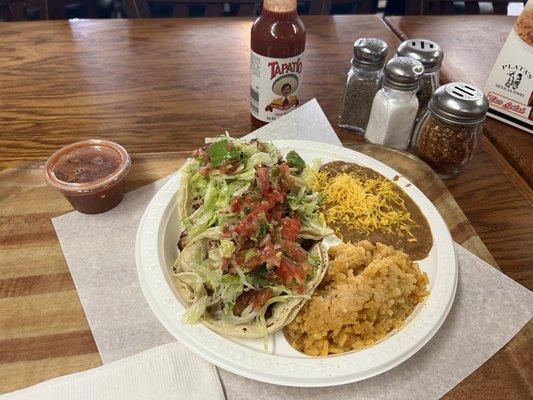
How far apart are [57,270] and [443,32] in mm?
2676

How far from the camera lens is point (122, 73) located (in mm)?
2529

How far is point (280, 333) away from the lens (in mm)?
1393

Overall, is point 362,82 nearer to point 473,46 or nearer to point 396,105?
point 396,105

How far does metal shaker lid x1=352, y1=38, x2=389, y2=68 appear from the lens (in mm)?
1976

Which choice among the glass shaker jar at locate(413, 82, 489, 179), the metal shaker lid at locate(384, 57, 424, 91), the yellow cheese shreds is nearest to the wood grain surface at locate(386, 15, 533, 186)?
the glass shaker jar at locate(413, 82, 489, 179)

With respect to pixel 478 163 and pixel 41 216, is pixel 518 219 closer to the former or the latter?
pixel 478 163

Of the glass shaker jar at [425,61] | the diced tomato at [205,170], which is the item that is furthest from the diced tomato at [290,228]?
the glass shaker jar at [425,61]

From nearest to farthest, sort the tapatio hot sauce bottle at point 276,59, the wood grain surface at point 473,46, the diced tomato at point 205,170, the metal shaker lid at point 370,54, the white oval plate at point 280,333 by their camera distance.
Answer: the white oval plate at point 280,333
the diced tomato at point 205,170
the tapatio hot sauce bottle at point 276,59
the metal shaker lid at point 370,54
the wood grain surface at point 473,46

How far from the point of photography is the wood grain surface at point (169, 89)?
1.92 meters

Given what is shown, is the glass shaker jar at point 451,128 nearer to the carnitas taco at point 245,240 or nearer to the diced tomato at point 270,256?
the carnitas taco at point 245,240

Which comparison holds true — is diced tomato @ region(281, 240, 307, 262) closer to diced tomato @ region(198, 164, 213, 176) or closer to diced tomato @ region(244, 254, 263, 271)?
diced tomato @ region(244, 254, 263, 271)

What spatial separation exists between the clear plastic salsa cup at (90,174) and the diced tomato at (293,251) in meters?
0.71

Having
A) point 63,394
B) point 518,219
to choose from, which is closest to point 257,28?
point 518,219

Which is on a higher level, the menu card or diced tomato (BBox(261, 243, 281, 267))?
the menu card
